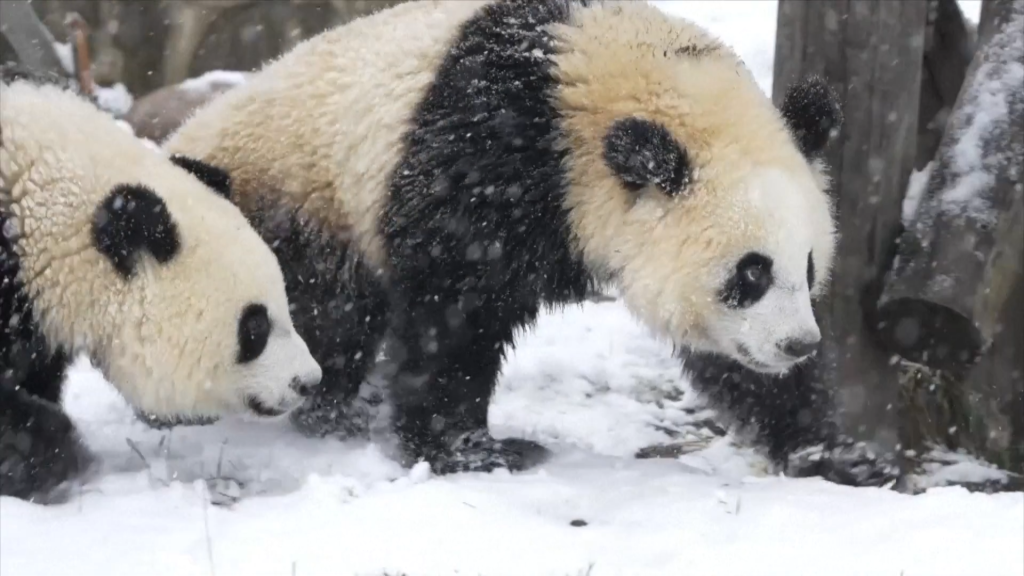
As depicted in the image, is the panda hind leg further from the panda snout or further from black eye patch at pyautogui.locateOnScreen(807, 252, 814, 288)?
black eye patch at pyautogui.locateOnScreen(807, 252, 814, 288)

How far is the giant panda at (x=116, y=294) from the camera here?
12.0 feet

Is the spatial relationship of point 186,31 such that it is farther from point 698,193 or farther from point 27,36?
point 698,193

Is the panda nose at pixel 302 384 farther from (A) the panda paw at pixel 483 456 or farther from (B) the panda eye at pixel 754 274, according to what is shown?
(B) the panda eye at pixel 754 274

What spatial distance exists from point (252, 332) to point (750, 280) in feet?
5.38

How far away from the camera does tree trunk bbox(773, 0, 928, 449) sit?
4.43 metres

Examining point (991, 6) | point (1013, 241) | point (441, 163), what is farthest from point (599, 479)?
point (991, 6)

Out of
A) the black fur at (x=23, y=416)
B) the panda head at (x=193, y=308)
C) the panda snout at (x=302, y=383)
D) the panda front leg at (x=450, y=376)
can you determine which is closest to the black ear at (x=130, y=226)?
the panda head at (x=193, y=308)

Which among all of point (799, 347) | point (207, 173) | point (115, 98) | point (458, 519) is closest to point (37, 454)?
point (207, 173)

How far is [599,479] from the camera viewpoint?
3953 millimetres

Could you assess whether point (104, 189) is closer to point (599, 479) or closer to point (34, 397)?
point (34, 397)

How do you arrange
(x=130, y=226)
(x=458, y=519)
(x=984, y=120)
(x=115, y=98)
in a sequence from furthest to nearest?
(x=115, y=98)
(x=984, y=120)
(x=130, y=226)
(x=458, y=519)

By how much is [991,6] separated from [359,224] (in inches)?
104

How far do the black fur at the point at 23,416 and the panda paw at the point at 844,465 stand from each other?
259 cm

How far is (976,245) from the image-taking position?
4.31 meters
